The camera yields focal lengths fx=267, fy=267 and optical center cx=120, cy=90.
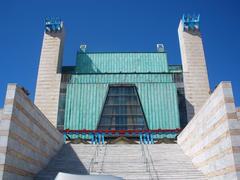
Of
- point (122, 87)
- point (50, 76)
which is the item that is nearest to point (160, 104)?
point (122, 87)

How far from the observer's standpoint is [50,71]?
1460 inches

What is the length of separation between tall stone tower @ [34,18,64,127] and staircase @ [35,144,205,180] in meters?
16.9

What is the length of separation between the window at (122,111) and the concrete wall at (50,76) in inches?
266

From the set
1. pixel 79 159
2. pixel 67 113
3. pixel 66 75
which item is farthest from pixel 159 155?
pixel 66 75

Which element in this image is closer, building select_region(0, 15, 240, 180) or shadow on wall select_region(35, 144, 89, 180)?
building select_region(0, 15, 240, 180)

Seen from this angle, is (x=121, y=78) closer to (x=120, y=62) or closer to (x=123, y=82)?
(x=123, y=82)

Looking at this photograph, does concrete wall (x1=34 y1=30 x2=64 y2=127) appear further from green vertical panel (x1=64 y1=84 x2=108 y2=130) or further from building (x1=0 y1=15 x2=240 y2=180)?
green vertical panel (x1=64 y1=84 x2=108 y2=130)

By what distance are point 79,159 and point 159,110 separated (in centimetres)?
1790

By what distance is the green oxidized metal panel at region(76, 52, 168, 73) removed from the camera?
38.8 meters

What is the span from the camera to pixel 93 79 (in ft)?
115

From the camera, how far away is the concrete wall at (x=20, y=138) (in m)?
10.6

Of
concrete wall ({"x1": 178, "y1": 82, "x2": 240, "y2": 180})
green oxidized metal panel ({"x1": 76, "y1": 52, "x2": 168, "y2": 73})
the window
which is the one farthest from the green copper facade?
concrete wall ({"x1": 178, "y1": 82, "x2": 240, "y2": 180})

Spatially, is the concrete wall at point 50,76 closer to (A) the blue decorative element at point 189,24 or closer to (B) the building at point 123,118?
(B) the building at point 123,118

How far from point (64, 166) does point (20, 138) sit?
3938 millimetres
